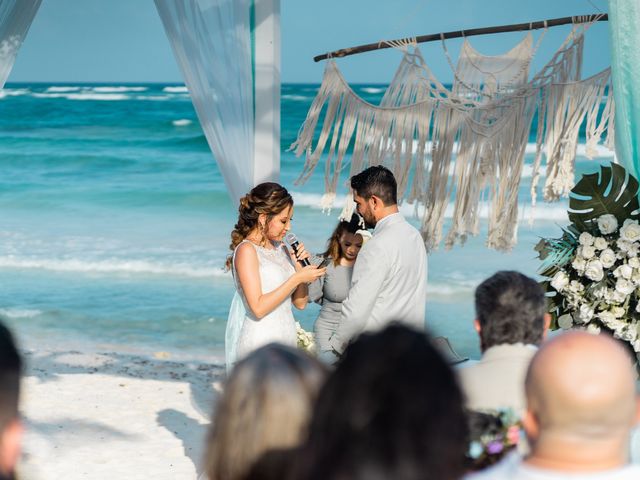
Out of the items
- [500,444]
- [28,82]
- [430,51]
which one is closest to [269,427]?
[500,444]

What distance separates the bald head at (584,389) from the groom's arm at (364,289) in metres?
1.97

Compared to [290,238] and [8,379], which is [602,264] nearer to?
[290,238]

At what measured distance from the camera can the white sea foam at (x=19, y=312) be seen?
8337 mm

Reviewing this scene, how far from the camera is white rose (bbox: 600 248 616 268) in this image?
140 inches

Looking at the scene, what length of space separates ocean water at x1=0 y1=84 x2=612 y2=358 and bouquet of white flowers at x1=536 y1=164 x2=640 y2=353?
1.07 metres

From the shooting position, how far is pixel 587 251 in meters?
3.62

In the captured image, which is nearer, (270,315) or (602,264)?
(602,264)

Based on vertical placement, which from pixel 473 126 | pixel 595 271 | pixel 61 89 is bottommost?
pixel 595 271

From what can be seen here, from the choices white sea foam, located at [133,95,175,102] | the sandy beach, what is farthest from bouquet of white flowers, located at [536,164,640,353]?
white sea foam, located at [133,95,175,102]

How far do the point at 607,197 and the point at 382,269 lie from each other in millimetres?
1011

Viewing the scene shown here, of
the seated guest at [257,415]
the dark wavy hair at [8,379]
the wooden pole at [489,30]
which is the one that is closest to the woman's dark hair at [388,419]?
the seated guest at [257,415]

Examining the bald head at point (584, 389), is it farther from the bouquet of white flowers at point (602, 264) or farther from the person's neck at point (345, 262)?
the person's neck at point (345, 262)

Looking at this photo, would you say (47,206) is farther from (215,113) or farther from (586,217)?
(586,217)

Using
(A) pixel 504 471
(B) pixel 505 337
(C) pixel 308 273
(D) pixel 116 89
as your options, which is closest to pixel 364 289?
(C) pixel 308 273
